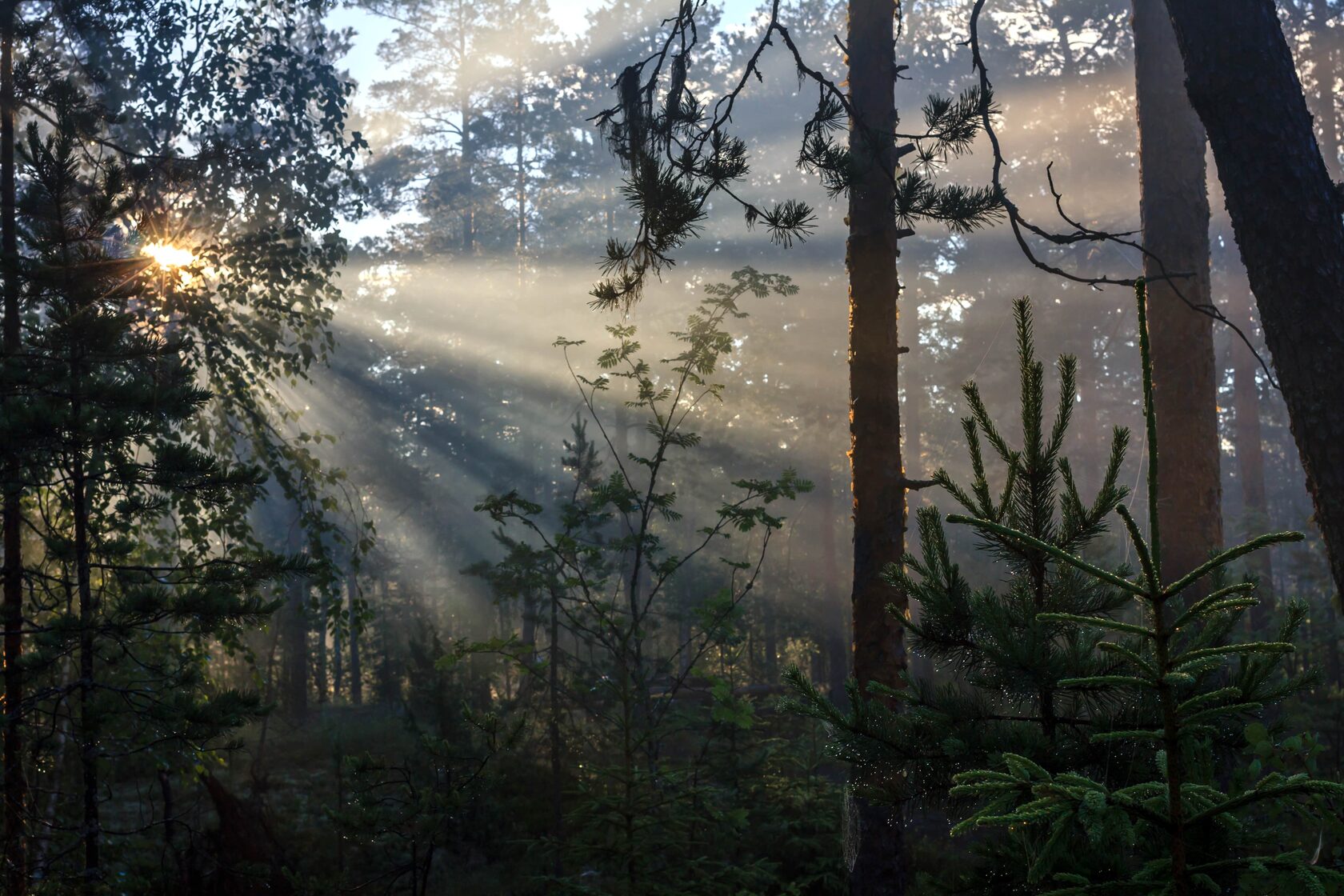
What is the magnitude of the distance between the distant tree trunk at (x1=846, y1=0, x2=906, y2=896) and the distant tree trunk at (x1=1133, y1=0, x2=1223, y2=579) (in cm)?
323

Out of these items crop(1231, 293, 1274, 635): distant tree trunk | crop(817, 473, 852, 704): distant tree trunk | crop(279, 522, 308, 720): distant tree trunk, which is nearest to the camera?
crop(1231, 293, 1274, 635): distant tree trunk

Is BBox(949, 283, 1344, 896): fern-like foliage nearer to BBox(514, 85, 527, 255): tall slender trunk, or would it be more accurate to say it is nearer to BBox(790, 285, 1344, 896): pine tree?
BBox(790, 285, 1344, 896): pine tree

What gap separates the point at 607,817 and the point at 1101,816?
4482mm

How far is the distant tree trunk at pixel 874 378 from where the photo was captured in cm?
543

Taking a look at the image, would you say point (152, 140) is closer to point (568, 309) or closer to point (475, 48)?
point (568, 309)

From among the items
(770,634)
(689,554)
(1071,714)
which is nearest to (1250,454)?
(770,634)

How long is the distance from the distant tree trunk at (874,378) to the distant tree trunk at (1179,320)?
127 inches

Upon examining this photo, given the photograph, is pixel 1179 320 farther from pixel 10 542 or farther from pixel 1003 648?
pixel 10 542

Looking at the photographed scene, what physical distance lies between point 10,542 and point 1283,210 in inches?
296

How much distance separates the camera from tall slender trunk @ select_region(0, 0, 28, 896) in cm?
511

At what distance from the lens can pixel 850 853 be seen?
211 inches

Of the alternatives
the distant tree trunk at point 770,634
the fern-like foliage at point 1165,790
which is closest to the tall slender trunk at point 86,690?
the fern-like foliage at point 1165,790

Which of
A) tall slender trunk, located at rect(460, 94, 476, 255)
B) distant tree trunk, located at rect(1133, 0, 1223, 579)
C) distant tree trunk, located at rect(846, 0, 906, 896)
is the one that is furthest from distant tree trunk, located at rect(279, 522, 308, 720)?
distant tree trunk, located at rect(1133, 0, 1223, 579)

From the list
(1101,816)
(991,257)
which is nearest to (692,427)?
(991,257)
